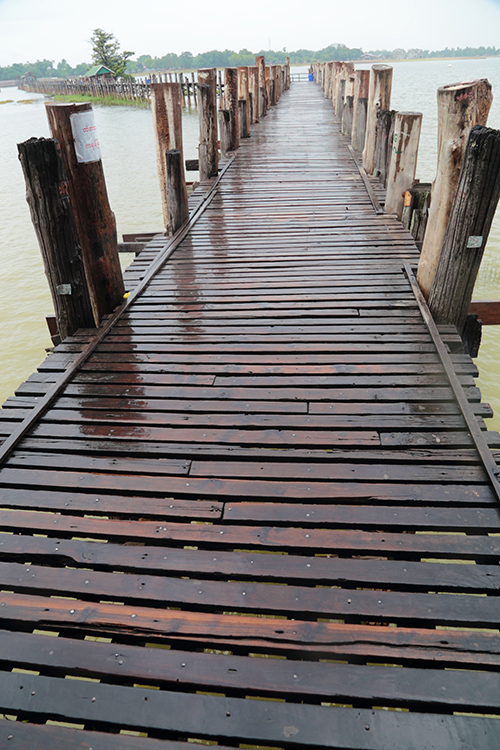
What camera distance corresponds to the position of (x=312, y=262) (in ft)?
17.7

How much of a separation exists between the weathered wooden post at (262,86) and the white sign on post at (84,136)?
44.3 feet

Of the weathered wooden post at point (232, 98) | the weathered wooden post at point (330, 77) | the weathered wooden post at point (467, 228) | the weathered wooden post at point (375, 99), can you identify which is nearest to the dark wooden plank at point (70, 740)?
the weathered wooden post at point (467, 228)

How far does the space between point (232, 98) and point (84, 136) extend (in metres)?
8.50

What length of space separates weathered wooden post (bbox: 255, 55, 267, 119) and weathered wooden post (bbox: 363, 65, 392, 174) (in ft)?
28.3

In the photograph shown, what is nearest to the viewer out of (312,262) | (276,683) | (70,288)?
(276,683)

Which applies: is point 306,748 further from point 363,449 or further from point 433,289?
point 433,289

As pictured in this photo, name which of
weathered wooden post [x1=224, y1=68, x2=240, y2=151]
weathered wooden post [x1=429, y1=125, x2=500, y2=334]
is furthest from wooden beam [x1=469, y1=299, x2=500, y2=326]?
weathered wooden post [x1=224, y1=68, x2=240, y2=151]

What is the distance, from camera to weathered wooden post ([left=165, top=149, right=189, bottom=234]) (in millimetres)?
Result: 6098

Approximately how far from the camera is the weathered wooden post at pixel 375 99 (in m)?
7.80

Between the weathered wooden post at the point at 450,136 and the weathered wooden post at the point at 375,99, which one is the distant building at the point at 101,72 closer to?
the weathered wooden post at the point at 375,99

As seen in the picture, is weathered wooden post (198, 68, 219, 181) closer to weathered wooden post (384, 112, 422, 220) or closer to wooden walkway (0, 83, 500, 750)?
weathered wooden post (384, 112, 422, 220)

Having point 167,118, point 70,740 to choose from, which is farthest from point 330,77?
point 70,740

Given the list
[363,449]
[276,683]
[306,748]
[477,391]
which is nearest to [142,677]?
[276,683]

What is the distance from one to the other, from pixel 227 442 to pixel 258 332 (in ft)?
4.51
